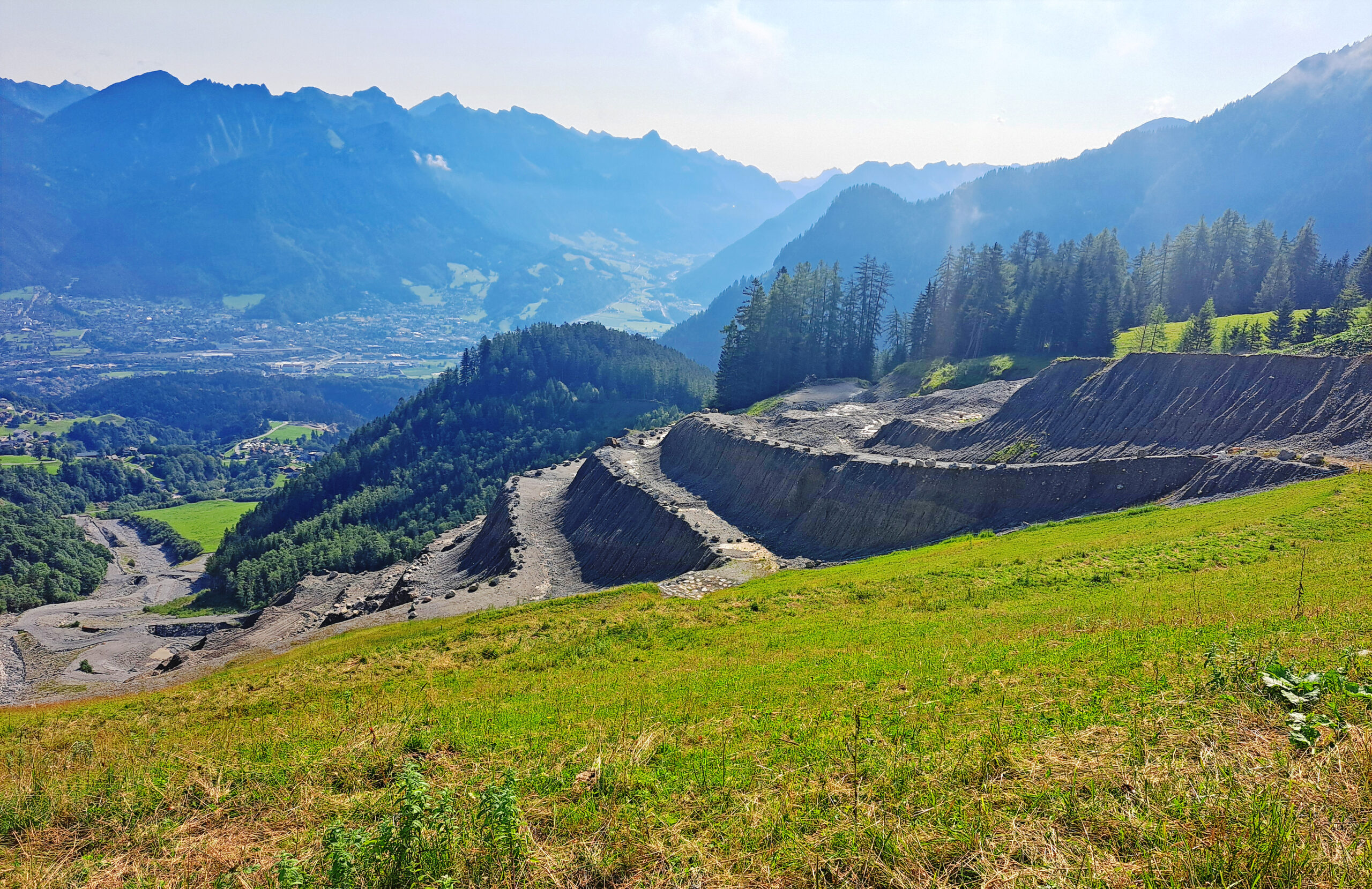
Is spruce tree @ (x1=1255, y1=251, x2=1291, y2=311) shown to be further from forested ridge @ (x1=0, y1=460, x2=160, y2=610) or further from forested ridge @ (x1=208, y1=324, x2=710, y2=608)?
forested ridge @ (x1=0, y1=460, x2=160, y2=610)

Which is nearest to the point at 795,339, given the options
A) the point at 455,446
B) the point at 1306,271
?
the point at 455,446

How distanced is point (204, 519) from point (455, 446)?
84498 millimetres

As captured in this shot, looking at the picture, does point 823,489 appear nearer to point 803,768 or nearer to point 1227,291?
point 803,768

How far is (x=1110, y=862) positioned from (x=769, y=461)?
53.9 metres

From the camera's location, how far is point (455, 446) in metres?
150

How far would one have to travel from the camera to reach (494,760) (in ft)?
32.7

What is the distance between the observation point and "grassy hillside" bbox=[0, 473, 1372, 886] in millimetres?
6168

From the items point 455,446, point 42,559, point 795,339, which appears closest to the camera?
point 42,559

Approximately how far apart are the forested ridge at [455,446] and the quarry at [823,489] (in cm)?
2050

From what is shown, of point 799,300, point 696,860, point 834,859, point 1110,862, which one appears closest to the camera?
point 1110,862

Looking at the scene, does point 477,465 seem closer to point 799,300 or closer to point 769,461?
point 799,300

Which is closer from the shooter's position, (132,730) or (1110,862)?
(1110,862)

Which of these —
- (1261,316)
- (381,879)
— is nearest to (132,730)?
(381,879)

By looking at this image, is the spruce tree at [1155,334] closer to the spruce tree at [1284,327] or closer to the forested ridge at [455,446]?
the spruce tree at [1284,327]
